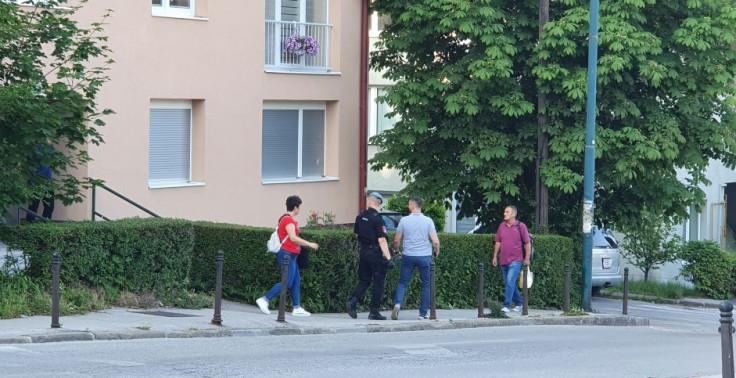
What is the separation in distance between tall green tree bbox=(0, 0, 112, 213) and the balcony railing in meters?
6.98

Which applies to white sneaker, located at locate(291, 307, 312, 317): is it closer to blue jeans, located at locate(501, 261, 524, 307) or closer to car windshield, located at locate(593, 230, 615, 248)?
blue jeans, located at locate(501, 261, 524, 307)

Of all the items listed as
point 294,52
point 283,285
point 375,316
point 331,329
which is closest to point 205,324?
point 283,285

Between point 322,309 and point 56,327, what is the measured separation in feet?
17.5

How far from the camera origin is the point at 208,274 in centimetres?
1995

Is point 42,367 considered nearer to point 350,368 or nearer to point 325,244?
point 350,368

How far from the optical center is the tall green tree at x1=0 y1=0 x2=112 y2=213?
16.2 meters

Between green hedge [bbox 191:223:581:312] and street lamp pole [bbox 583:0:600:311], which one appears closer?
green hedge [bbox 191:223:581:312]

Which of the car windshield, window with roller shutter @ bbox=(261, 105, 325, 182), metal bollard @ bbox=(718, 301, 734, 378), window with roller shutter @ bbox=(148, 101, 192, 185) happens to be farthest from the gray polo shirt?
the car windshield

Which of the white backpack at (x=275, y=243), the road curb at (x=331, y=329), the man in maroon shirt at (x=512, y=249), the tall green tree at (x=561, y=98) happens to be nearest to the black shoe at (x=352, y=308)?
the road curb at (x=331, y=329)

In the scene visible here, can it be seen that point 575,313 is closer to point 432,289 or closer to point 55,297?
point 432,289

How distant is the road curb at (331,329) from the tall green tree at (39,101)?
2.76 meters

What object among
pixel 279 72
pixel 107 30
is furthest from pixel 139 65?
pixel 279 72

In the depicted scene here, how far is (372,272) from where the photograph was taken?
711 inches

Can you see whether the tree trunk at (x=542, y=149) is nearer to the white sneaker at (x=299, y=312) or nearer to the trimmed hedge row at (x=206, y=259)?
the trimmed hedge row at (x=206, y=259)
